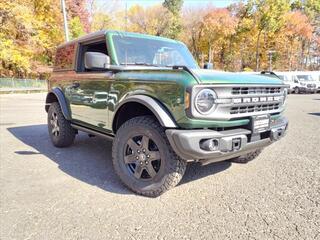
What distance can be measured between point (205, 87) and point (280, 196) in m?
1.64

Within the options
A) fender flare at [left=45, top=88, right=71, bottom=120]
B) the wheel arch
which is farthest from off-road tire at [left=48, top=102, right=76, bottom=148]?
the wheel arch

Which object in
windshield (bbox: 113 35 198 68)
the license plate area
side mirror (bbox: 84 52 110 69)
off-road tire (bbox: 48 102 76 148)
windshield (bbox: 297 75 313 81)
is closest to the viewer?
the license plate area

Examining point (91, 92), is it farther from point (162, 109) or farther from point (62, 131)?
point (162, 109)

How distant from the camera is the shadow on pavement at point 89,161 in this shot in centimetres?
405

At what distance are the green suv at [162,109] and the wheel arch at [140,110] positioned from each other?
0.01 metres

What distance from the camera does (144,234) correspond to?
8.86ft

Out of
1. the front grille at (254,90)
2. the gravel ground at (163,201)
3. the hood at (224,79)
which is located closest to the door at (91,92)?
the gravel ground at (163,201)

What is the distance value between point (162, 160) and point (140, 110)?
32.5 inches

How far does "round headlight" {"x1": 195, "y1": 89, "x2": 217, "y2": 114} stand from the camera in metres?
3.01

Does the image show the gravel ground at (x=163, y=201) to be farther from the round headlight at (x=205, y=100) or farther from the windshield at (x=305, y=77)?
the windshield at (x=305, y=77)

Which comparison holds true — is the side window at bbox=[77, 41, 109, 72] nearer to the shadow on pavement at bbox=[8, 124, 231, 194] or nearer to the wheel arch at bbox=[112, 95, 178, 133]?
the wheel arch at bbox=[112, 95, 178, 133]

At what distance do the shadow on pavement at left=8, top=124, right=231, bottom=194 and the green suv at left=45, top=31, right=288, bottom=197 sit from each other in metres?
0.41

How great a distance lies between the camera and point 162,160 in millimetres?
3334

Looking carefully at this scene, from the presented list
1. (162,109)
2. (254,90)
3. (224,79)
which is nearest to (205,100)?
(224,79)
